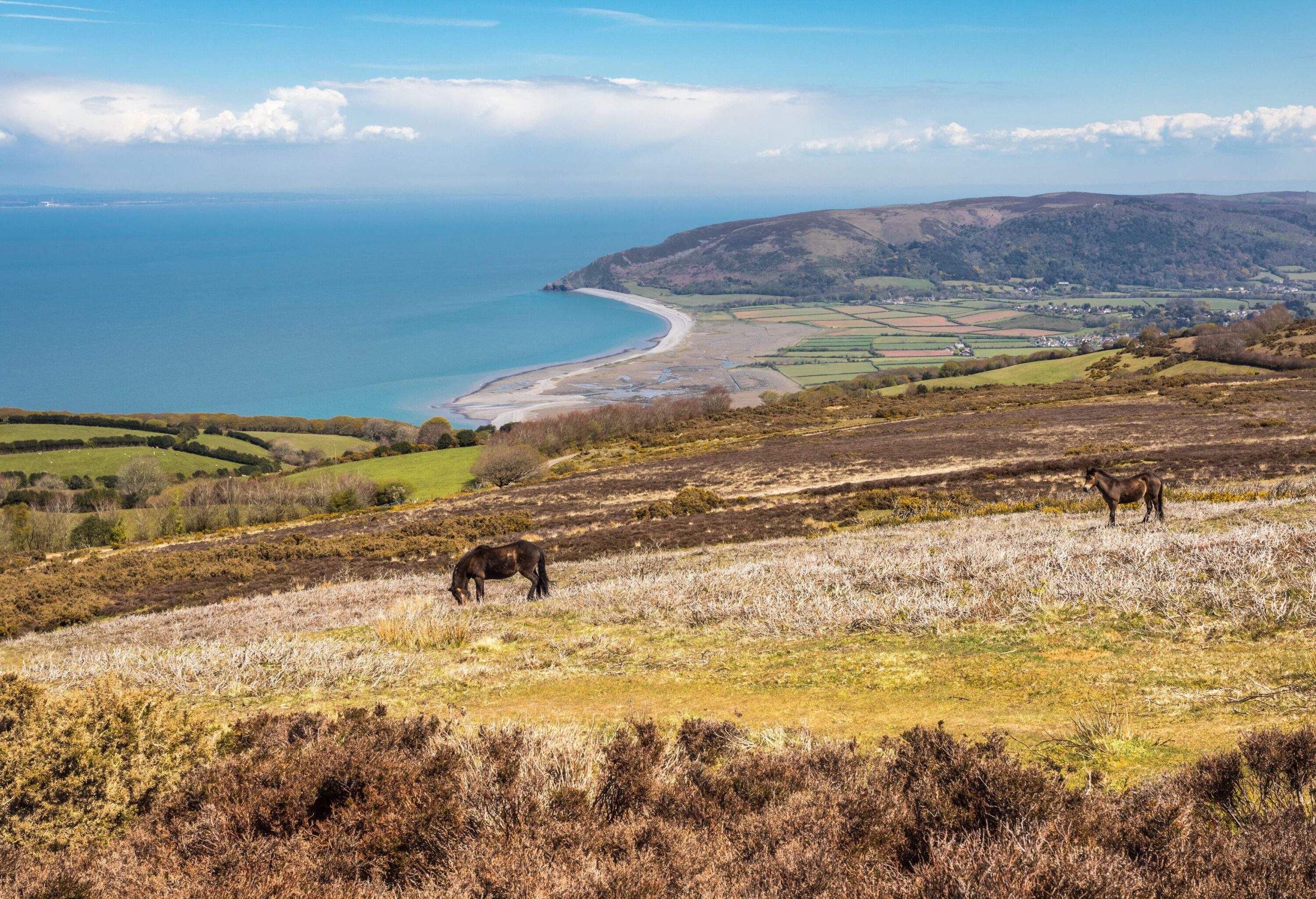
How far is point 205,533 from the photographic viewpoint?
155 feet

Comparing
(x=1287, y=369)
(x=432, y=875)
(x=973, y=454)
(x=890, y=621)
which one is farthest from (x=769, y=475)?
(x=1287, y=369)

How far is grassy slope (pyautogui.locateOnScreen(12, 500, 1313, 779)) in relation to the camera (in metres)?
7.04

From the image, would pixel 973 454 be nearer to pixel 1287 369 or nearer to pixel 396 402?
pixel 1287 369

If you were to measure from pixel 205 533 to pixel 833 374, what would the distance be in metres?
111

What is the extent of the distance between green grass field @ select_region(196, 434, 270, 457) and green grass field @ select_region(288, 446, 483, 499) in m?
19.8

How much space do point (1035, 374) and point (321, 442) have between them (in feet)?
296

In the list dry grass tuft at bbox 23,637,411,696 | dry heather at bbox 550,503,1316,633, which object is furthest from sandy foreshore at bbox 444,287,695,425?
dry grass tuft at bbox 23,637,411,696

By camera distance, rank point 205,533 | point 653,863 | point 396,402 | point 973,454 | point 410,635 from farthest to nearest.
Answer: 1. point 396,402
2. point 205,533
3. point 973,454
4. point 410,635
5. point 653,863

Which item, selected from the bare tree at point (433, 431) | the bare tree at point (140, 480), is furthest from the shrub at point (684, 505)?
the bare tree at point (433, 431)

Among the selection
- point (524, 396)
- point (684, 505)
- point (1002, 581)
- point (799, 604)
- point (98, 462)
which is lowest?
point (98, 462)

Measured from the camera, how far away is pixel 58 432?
88.4 m

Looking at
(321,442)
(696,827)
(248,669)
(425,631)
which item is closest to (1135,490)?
(425,631)

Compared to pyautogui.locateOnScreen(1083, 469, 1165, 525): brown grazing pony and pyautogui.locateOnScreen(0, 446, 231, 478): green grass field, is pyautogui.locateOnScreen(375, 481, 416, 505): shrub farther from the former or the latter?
pyautogui.locateOnScreen(1083, 469, 1165, 525): brown grazing pony

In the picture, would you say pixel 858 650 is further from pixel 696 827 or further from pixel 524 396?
pixel 524 396
